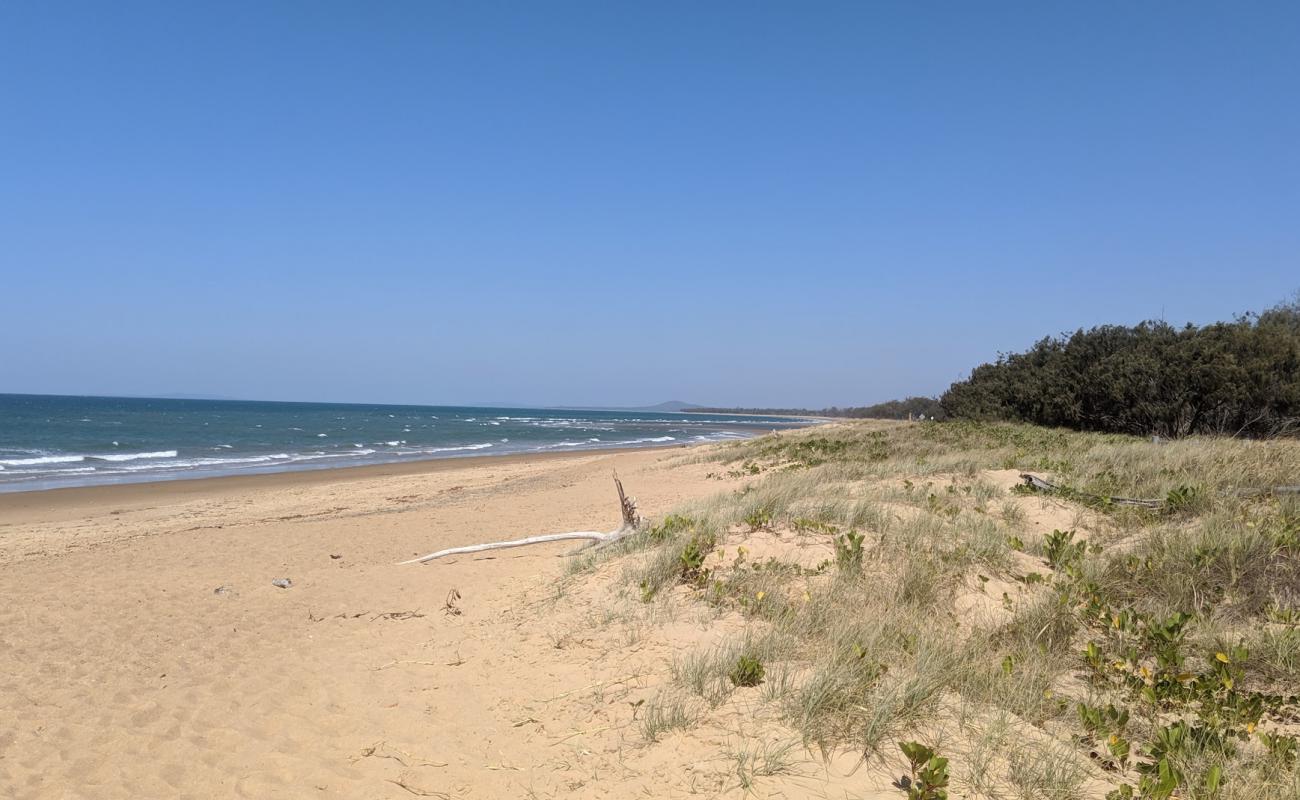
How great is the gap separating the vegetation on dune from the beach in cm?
73

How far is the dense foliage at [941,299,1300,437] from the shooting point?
17844mm

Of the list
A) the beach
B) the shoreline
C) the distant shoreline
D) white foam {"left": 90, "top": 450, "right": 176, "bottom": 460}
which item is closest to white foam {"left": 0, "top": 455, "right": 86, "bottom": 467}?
white foam {"left": 90, "top": 450, "right": 176, "bottom": 460}

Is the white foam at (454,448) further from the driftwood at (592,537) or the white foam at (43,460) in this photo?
the driftwood at (592,537)

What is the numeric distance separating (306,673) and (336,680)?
346 millimetres

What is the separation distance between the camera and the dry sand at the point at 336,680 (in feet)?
12.5

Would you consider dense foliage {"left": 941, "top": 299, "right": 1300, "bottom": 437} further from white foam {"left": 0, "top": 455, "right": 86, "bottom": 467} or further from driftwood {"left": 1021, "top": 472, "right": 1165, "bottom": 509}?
white foam {"left": 0, "top": 455, "right": 86, "bottom": 467}

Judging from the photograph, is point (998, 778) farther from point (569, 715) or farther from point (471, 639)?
point (471, 639)

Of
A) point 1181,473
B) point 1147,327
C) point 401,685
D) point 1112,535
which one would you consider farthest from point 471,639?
A: point 1147,327

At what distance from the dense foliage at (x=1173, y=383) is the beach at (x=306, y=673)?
54.9 ft

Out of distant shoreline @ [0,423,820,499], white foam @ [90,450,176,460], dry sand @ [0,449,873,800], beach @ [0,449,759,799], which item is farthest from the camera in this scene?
white foam @ [90,450,176,460]

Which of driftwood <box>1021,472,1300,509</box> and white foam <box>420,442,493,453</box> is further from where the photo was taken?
white foam <box>420,442,493,453</box>

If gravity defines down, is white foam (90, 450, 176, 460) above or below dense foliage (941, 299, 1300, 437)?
below

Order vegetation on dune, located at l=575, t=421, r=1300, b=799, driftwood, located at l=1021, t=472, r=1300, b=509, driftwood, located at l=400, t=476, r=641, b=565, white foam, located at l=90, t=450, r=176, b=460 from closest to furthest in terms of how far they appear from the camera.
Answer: vegetation on dune, located at l=575, t=421, r=1300, b=799 → driftwood, located at l=1021, t=472, r=1300, b=509 → driftwood, located at l=400, t=476, r=641, b=565 → white foam, located at l=90, t=450, r=176, b=460

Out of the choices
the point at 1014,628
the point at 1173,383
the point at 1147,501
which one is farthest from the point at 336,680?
the point at 1173,383
